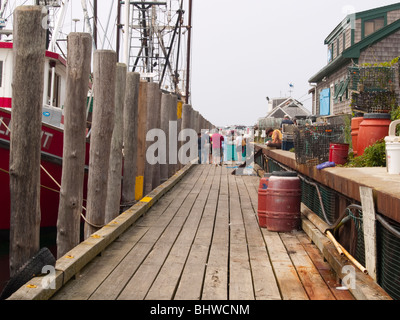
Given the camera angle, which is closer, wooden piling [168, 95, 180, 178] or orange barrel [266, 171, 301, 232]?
orange barrel [266, 171, 301, 232]

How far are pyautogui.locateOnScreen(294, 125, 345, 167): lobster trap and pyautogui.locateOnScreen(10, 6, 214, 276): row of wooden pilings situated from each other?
255 cm

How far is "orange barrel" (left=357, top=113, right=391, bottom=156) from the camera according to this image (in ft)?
24.6

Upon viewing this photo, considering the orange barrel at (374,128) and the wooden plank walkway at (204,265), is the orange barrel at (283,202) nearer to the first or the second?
the wooden plank walkway at (204,265)

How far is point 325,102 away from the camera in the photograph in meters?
29.7

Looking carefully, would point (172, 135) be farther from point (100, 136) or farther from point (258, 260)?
point (258, 260)

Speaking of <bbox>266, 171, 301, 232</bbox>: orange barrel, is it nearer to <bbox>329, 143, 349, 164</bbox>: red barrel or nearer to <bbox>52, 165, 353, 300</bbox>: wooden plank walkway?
<bbox>52, 165, 353, 300</bbox>: wooden plank walkway

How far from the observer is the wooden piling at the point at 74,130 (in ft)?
18.1

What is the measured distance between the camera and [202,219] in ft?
26.3

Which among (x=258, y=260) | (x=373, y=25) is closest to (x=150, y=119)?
(x=258, y=260)

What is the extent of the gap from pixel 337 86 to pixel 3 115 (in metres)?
20.4

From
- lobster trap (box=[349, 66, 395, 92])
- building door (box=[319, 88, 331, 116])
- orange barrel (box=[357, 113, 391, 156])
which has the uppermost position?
building door (box=[319, 88, 331, 116])

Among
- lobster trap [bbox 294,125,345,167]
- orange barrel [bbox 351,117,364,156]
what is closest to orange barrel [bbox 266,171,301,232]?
lobster trap [bbox 294,125,345,167]

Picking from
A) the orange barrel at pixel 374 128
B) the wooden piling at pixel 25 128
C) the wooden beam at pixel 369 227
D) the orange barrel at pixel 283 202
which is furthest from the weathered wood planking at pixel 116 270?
the orange barrel at pixel 374 128
